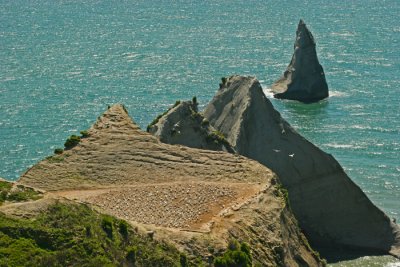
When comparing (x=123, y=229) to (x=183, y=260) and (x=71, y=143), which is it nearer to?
(x=183, y=260)

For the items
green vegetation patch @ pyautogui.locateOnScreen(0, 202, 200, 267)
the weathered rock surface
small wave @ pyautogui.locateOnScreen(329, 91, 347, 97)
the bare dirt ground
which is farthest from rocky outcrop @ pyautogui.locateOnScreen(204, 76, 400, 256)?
small wave @ pyautogui.locateOnScreen(329, 91, 347, 97)

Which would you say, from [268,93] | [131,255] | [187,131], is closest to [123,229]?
[131,255]

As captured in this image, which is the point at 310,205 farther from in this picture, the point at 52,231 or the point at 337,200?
the point at 52,231

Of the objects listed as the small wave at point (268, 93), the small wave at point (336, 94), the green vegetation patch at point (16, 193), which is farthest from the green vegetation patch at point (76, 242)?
the small wave at point (336, 94)

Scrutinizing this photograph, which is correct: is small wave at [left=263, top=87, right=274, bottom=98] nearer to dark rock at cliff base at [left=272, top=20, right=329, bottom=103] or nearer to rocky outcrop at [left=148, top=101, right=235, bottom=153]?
dark rock at cliff base at [left=272, top=20, right=329, bottom=103]

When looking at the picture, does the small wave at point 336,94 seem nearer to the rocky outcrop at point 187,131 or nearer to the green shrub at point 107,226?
the rocky outcrop at point 187,131

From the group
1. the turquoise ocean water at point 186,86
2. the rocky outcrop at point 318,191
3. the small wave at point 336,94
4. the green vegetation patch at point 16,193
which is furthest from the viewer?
the small wave at point 336,94
